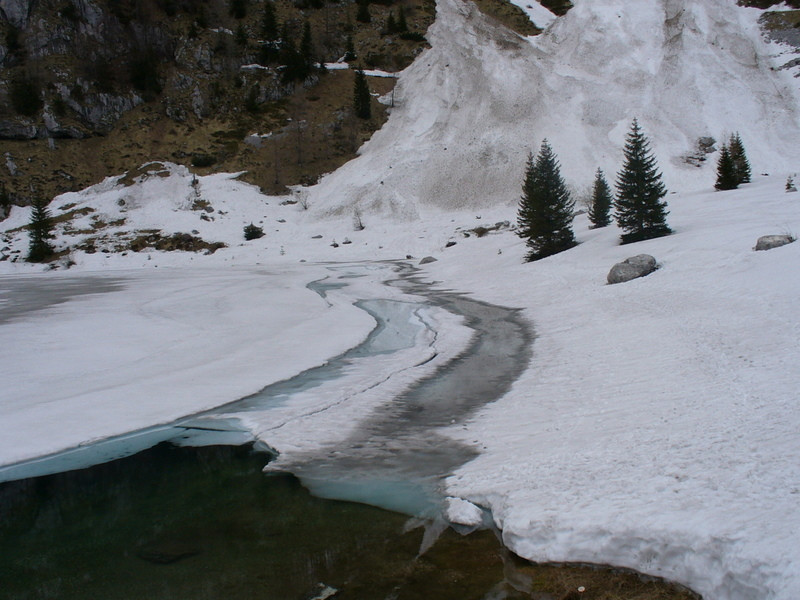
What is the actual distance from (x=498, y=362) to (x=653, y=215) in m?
18.9

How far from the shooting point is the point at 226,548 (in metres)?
4.68

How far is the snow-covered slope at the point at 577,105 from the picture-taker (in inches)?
2095

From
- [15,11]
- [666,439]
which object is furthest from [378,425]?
[15,11]

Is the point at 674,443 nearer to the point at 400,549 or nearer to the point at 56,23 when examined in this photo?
the point at 400,549

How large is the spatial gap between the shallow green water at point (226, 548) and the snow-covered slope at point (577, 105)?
4863 centimetres

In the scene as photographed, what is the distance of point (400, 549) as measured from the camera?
4.59 meters

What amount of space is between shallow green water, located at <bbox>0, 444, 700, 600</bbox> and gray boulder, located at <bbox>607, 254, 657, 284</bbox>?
15.4 meters

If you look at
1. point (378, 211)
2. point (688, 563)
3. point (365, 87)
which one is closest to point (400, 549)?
point (688, 563)

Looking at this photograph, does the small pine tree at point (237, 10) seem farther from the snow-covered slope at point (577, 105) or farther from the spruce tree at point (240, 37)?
the snow-covered slope at point (577, 105)

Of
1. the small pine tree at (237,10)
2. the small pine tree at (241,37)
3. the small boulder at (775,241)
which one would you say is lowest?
the small boulder at (775,241)

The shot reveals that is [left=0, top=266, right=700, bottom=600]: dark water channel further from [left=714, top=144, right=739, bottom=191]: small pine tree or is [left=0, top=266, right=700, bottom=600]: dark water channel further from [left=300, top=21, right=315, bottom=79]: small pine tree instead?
[left=300, top=21, right=315, bottom=79]: small pine tree

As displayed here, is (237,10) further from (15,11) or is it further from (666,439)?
(666,439)

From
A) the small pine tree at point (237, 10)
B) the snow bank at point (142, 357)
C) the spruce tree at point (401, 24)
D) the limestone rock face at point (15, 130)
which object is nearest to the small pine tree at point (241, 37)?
the small pine tree at point (237, 10)

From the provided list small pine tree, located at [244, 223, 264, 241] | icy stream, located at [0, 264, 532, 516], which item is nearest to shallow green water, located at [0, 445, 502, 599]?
icy stream, located at [0, 264, 532, 516]
